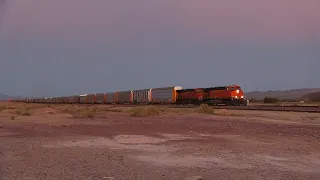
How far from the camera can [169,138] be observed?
58.5 feet

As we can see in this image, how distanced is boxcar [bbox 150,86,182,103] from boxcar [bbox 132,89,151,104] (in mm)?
882

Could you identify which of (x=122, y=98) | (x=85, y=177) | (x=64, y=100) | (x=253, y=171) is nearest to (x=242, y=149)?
(x=253, y=171)

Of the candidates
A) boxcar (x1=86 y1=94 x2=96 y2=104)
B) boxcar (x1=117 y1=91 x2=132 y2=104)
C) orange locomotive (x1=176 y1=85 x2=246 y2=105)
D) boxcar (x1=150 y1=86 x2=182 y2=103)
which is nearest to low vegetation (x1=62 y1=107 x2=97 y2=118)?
orange locomotive (x1=176 y1=85 x2=246 y2=105)

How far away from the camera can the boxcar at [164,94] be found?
6475 cm

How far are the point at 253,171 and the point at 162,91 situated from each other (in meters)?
57.2

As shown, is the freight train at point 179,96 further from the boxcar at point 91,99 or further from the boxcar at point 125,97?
the boxcar at point 91,99

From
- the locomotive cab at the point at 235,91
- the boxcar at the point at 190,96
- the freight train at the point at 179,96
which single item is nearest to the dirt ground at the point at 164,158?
the locomotive cab at the point at 235,91

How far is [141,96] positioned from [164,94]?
23.7ft

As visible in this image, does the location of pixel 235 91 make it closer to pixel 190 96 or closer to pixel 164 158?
pixel 190 96

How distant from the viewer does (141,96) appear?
7281cm

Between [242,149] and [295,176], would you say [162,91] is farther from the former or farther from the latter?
[295,176]

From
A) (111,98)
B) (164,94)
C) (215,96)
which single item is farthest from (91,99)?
(215,96)

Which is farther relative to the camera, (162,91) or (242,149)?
(162,91)

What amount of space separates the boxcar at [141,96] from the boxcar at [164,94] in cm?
88
